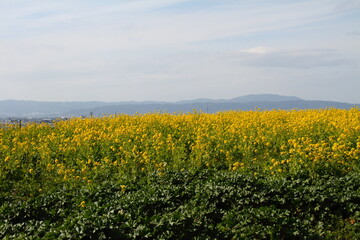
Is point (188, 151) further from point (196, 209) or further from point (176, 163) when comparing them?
point (196, 209)

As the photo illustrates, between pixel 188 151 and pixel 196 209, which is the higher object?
pixel 188 151

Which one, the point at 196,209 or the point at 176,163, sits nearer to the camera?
the point at 196,209

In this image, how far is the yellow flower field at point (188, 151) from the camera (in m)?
9.66

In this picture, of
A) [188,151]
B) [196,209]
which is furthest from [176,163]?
[196,209]

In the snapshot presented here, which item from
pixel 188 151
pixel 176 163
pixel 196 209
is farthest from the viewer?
pixel 188 151

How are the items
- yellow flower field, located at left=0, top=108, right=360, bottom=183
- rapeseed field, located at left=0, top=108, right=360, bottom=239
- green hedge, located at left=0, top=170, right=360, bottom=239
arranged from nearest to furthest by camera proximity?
green hedge, located at left=0, top=170, right=360, bottom=239, rapeseed field, located at left=0, top=108, right=360, bottom=239, yellow flower field, located at left=0, top=108, right=360, bottom=183

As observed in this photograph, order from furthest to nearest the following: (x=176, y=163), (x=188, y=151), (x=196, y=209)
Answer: (x=188, y=151) → (x=176, y=163) → (x=196, y=209)

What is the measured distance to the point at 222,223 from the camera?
6445 millimetres

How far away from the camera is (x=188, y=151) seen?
41.1ft

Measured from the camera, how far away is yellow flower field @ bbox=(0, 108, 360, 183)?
9.66 m

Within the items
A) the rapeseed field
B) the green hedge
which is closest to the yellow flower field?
the rapeseed field

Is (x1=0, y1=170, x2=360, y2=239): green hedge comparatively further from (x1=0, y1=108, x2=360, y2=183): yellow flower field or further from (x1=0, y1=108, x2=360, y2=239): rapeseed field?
(x1=0, y1=108, x2=360, y2=183): yellow flower field

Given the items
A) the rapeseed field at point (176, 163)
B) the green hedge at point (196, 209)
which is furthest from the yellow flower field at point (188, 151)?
the green hedge at point (196, 209)

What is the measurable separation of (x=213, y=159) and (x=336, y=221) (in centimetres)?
392
